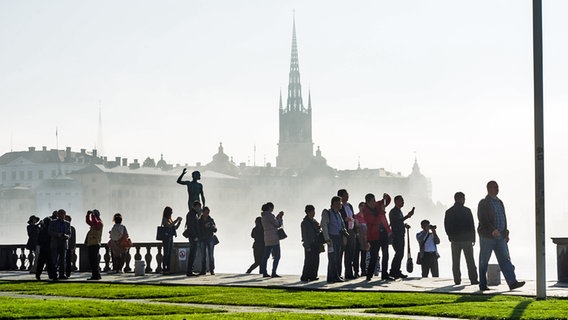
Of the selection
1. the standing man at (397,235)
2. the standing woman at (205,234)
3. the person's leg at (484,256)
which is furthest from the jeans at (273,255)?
the person's leg at (484,256)

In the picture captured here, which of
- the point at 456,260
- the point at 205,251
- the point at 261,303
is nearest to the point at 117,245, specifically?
the point at 205,251

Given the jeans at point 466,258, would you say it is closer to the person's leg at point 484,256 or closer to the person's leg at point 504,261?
the person's leg at point 484,256

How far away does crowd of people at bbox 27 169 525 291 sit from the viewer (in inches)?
966

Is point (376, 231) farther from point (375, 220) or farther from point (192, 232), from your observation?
point (192, 232)

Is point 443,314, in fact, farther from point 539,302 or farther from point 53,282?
point 53,282

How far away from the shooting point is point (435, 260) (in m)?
32.5

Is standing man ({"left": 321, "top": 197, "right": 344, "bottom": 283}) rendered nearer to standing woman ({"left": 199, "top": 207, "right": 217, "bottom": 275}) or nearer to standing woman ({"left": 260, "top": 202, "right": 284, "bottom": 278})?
standing woman ({"left": 260, "top": 202, "right": 284, "bottom": 278})

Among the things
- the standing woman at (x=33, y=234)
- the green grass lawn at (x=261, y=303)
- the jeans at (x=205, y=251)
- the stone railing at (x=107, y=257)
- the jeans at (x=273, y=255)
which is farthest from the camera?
the standing woman at (x=33, y=234)

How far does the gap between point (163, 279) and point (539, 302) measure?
12.7m

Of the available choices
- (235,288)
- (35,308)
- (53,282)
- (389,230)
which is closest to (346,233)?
(389,230)

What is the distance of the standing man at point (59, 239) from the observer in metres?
31.7

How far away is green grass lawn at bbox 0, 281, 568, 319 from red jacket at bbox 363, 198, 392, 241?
4060 mm

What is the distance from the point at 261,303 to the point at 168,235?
12.4 m

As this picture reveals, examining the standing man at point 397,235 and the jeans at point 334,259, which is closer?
the jeans at point 334,259
